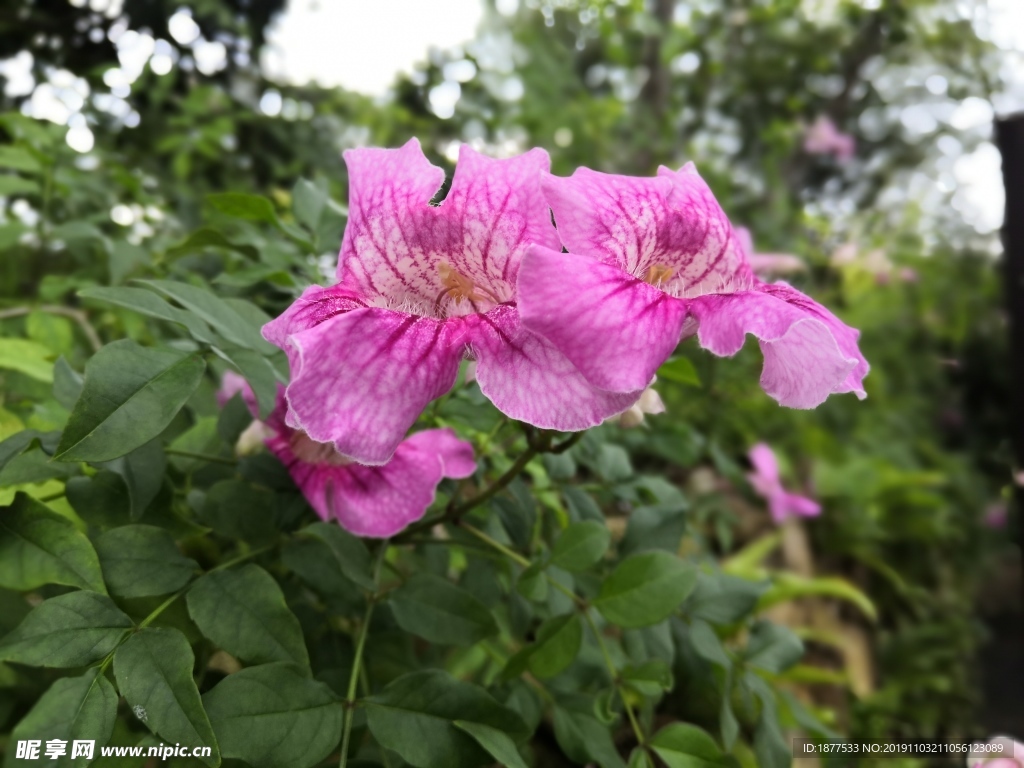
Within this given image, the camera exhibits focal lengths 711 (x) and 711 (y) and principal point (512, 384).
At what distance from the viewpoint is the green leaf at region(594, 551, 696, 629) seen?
0.49 m

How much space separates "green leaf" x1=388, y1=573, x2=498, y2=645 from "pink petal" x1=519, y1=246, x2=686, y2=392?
223 mm

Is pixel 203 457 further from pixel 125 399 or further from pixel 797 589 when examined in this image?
pixel 797 589

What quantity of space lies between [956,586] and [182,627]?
2.76 metres

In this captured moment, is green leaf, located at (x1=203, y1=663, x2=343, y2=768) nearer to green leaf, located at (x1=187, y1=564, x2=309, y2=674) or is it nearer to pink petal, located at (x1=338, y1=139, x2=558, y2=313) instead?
green leaf, located at (x1=187, y1=564, x2=309, y2=674)

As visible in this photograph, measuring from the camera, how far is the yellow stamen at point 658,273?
444 mm

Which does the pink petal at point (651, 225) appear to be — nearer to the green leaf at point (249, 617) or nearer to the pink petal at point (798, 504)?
the green leaf at point (249, 617)

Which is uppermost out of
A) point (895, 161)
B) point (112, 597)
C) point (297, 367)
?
point (297, 367)

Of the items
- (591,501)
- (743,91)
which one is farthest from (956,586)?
(591,501)

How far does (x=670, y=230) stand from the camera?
0.43 m

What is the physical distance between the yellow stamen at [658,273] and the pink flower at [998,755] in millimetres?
592

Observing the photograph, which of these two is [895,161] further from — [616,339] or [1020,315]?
[616,339]

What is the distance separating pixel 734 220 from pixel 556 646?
71.9 inches

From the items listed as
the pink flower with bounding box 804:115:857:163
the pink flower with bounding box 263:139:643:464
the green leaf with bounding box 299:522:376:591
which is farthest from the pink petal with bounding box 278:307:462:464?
the pink flower with bounding box 804:115:857:163

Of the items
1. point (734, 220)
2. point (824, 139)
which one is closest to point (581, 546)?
point (734, 220)
